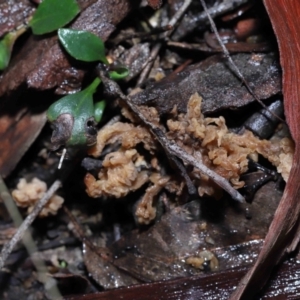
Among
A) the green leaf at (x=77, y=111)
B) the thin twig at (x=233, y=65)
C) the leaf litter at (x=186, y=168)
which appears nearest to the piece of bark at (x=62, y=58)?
the leaf litter at (x=186, y=168)

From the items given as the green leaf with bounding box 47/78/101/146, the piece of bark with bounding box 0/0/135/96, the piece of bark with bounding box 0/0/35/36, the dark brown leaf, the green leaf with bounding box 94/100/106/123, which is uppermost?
the piece of bark with bounding box 0/0/35/36

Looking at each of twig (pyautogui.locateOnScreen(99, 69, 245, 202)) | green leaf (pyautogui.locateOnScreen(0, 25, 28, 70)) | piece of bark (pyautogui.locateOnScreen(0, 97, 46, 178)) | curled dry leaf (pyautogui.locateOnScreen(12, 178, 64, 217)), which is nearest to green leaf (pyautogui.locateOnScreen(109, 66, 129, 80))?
twig (pyautogui.locateOnScreen(99, 69, 245, 202))

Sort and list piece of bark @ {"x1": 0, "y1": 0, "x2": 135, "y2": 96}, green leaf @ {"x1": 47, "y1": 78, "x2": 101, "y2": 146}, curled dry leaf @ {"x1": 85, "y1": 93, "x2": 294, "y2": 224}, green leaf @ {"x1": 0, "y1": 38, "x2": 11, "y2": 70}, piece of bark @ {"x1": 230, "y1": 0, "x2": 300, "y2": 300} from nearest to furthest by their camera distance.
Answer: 1. piece of bark @ {"x1": 230, "y1": 0, "x2": 300, "y2": 300}
2. curled dry leaf @ {"x1": 85, "y1": 93, "x2": 294, "y2": 224}
3. green leaf @ {"x1": 47, "y1": 78, "x2": 101, "y2": 146}
4. piece of bark @ {"x1": 0, "y1": 0, "x2": 135, "y2": 96}
5. green leaf @ {"x1": 0, "y1": 38, "x2": 11, "y2": 70}

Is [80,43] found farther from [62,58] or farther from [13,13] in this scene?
[13,13]

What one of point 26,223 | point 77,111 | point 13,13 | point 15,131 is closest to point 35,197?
point 26,223

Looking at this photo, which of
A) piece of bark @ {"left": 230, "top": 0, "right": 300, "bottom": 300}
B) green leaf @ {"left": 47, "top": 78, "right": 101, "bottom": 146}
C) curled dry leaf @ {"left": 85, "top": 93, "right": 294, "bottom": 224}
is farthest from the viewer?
green leaf @ {"left": 47, "top": 78, "right": 101, "bottom": 146}

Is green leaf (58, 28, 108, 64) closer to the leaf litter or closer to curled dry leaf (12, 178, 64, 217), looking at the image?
the leaf litter
